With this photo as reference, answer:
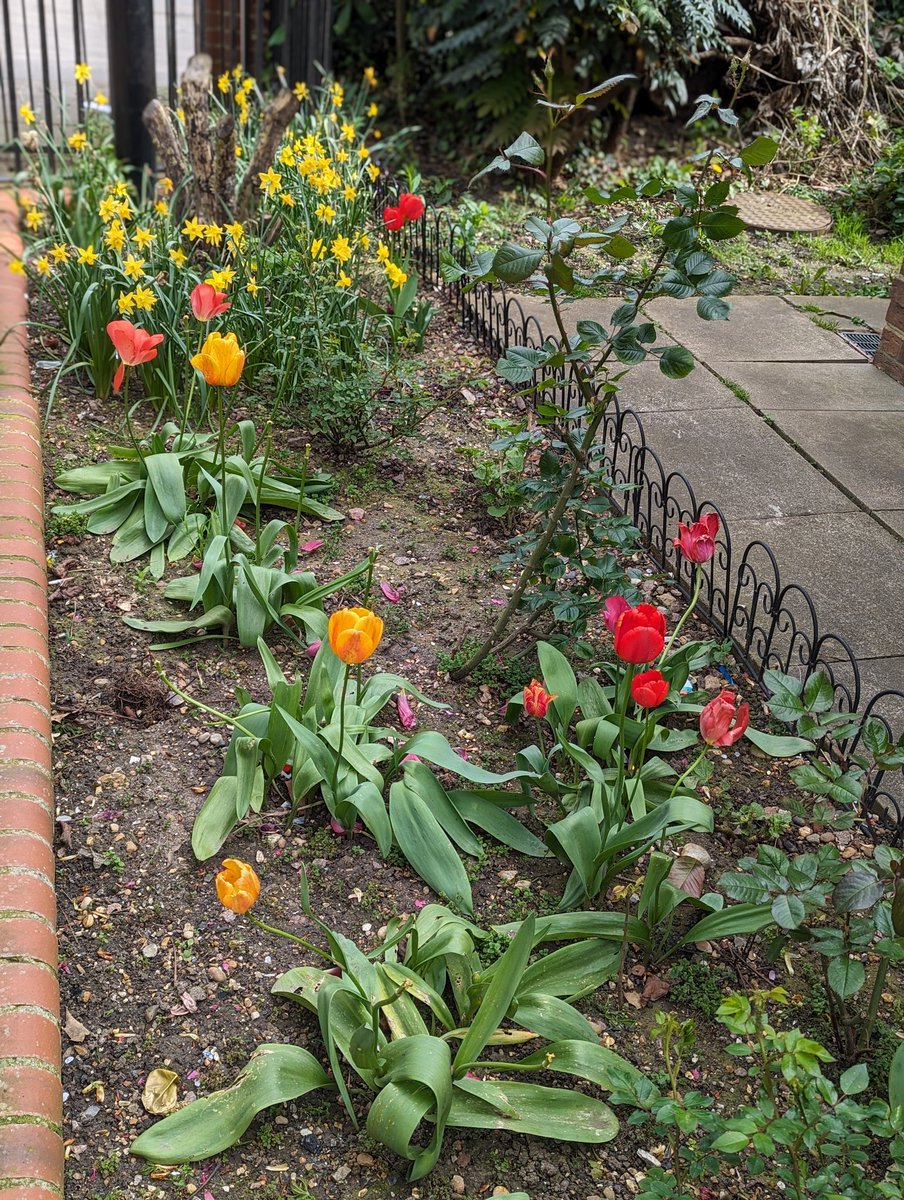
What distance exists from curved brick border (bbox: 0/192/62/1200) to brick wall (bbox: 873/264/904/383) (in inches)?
151

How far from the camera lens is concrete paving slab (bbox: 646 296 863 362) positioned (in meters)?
5.57

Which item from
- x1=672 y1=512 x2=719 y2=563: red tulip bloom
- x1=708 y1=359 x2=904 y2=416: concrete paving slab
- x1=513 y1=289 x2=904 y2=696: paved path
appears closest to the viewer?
x1=672 y1=512 x2=719 y2=563: red tulip bloom

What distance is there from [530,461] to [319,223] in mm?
1397

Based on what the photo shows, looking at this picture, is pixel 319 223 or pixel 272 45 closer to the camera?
pixel 319 223

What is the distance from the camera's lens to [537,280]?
2781 millimetres

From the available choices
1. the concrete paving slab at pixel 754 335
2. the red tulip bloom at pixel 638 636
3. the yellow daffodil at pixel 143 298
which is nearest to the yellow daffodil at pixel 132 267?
the yellow daffodil at pixel 143 298

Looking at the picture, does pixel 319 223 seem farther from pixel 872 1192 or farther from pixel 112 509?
pixel 872 1192

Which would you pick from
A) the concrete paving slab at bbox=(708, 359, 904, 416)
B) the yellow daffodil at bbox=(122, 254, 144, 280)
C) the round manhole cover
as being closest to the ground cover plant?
the yellow daffodil at bbox=(122, 254, 144, 280)

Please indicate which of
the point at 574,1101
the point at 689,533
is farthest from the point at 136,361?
the point at 574,1101

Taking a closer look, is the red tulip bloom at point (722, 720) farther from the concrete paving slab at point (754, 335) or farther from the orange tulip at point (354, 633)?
the concrete paving slab at point (754, 335)

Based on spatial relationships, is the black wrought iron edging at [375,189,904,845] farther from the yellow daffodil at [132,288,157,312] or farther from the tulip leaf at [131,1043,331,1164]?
the tulip leaf at [131,1043,331,1164]

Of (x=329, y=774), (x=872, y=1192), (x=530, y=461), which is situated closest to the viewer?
(x=872, y=1192)

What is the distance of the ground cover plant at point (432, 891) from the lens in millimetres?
1986

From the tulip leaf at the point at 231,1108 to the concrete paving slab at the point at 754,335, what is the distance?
13.7 feet
